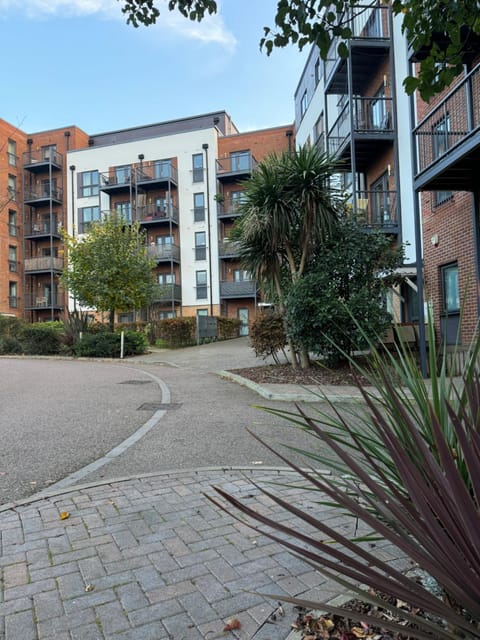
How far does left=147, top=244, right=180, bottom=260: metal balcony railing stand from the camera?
34594mm

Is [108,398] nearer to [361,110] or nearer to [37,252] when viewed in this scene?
[361,110]

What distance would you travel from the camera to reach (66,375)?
12859mm

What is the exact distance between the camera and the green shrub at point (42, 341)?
66.3ft

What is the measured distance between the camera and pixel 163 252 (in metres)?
34.8

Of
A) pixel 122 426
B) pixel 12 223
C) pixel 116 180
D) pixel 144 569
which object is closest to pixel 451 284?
pixel 122 426

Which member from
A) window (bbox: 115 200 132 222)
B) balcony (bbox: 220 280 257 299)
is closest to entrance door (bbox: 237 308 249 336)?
balcony (bbox: 220 280 257 299)

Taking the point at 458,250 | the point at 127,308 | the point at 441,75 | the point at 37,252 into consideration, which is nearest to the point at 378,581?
the point at 441,75

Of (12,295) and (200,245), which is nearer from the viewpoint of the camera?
(200,245)

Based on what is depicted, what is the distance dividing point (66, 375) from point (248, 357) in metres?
6.30

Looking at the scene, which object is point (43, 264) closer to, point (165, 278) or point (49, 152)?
point (49, 152)

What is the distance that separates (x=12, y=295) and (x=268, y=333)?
32460mm

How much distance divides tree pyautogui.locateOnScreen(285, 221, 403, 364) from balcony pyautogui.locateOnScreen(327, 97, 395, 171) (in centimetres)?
578

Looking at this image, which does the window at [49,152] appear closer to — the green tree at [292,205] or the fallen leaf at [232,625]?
the green tree at [292,205]

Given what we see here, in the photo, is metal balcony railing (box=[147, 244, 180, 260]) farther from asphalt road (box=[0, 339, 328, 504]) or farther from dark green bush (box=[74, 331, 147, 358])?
asphalt road (box=[0, 339, 328, 504])
